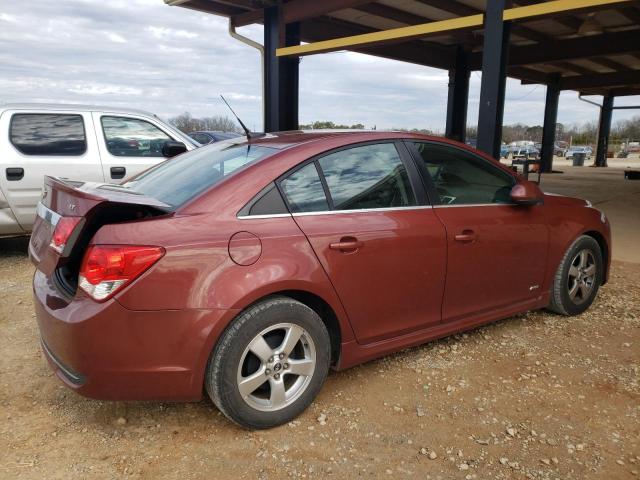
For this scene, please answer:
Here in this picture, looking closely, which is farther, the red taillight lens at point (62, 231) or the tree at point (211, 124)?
the tree at point (211, 124)

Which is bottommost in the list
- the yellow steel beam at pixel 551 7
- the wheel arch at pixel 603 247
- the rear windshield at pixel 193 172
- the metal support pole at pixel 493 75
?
the wheel arch at pixel 603 247

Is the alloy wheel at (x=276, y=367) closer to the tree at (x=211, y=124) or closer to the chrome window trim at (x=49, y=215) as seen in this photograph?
the chrome window trim at (x=49, y=215)

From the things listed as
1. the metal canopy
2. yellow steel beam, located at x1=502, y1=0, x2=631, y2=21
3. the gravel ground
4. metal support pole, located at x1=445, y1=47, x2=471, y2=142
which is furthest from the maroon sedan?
metal support pole, located at x1=445, y1=47, x2=471, y2=142

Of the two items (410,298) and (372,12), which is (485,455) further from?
(372,12)

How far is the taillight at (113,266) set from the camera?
2125 millimetres

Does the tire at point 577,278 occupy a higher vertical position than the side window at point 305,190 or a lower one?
lower

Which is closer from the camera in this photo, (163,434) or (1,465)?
(1,465)


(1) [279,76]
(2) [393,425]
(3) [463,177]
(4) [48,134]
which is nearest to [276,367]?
(2) [393,425]

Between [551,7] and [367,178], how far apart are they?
4.75 m

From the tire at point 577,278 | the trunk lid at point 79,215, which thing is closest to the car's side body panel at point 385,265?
the trunk lid at point 79,215

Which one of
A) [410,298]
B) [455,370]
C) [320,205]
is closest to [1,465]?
[320,205]

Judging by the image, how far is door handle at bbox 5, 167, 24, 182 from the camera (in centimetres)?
540

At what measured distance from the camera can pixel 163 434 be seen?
248 centimetres

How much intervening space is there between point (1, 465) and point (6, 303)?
8.12 feet
